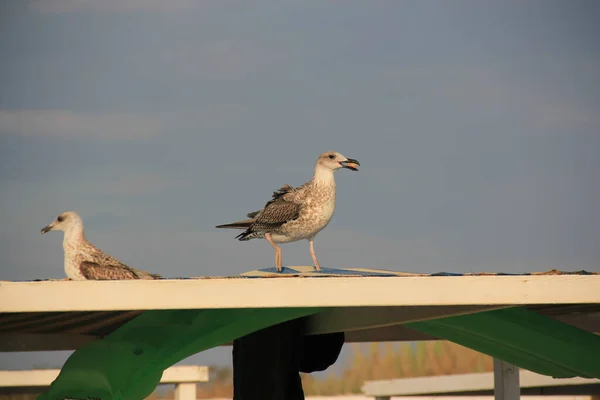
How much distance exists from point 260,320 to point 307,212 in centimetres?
225

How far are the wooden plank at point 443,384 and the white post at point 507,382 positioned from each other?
11.8 ft

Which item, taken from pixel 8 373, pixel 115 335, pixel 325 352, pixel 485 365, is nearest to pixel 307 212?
pixel 325 352

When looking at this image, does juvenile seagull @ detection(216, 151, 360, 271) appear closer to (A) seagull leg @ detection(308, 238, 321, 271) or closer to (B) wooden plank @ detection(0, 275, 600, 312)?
(A) seagull leg @ detection(308, 238, 321, 271)

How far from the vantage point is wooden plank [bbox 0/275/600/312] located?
5.12m

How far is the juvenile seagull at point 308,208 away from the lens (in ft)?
26.7

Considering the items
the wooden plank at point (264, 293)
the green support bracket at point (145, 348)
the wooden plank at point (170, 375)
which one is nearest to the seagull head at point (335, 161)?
the green support bracket at point (145, 348)

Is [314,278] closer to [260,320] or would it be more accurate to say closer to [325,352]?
[260,320]

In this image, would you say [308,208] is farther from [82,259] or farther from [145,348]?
[145,348]

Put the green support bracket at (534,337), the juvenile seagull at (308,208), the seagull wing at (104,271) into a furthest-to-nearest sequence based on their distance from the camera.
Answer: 1. the juvenile seagull at (308,208)
2. the seagull wing at (104,271)
3. the green support bracket at (534,337)

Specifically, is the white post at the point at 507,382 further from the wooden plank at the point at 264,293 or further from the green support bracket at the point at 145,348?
the wooden plank at the point at 264,293

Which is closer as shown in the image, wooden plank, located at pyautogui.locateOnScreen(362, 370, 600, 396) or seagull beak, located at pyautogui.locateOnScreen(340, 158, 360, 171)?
seagull beak, located at pyautogui.locateOnScreen(340, 158, 360, 171)

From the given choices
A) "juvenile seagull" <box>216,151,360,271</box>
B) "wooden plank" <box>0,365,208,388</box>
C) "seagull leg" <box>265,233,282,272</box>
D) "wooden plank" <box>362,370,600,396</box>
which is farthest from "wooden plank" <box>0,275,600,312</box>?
"wooden plank" <box>362,370,600,396</box>

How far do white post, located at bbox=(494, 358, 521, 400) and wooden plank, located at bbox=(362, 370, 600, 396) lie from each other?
11.8 ft

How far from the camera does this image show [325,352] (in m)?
7.04
